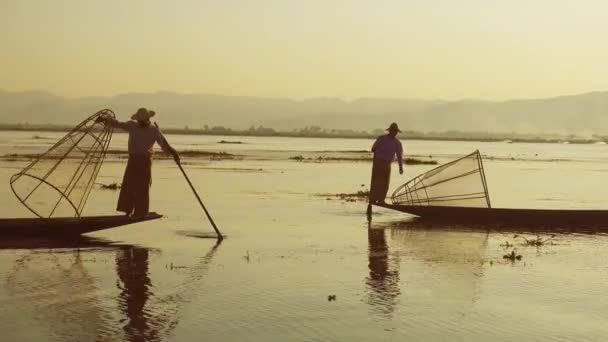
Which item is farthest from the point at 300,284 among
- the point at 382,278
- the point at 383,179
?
A: the point at 383,179

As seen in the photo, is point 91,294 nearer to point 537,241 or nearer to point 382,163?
point 537,241

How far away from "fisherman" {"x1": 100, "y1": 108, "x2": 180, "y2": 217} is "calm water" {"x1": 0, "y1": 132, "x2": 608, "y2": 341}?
0.71 meters

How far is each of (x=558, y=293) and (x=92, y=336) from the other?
639 centimetres

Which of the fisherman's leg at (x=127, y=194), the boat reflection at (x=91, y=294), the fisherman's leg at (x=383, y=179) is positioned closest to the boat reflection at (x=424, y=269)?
the fisherman's leg at (x=383, y=179)

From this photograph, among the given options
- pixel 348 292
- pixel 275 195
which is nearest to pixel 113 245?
pixel 348 292

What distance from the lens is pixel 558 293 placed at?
441 inches

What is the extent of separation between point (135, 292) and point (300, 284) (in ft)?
7.55

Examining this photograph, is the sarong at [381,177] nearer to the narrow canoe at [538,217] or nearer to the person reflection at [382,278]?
the narrow canoe at [538,217]

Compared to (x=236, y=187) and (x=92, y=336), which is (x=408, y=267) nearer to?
(x=92, y=336)

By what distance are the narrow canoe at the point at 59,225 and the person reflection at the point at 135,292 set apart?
2.74 feet

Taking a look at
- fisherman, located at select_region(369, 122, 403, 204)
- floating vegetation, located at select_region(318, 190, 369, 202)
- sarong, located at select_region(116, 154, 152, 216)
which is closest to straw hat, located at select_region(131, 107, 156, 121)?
sarong, located at select_region(116, 154, 152, 216)

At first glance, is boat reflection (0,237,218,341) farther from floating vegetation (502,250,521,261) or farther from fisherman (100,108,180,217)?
floating vegetation (502,250,521,261)

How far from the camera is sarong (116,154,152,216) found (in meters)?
15.3

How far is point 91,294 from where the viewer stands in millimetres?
10188
